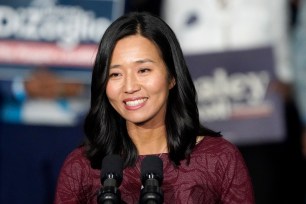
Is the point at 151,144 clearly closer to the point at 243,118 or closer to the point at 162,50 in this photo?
the point at 162,50

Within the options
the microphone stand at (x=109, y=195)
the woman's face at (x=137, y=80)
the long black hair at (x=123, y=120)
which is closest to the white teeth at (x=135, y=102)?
the woman's face at (x=137, y=80)

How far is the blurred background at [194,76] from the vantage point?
4043 millimetres

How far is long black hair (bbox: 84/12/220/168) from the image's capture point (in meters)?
1.96

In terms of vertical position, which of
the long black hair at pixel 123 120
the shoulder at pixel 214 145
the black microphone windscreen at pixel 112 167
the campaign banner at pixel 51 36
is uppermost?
the campaign banner at pixel 51 36

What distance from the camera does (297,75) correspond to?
4.01 meters

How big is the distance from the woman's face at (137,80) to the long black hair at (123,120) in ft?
0.07

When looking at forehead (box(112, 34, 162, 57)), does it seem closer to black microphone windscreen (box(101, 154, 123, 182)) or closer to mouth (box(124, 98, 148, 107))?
mouth (box(124, 98, 148, 107))

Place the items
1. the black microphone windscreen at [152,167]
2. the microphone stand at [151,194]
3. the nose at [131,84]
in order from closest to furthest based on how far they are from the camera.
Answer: the microphone stand at [151,194], the black microphone windscreen at [152,167], the nose at [131,84]

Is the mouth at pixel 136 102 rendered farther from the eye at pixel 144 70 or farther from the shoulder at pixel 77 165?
the shoulder at pixel 77 165

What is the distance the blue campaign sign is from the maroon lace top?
201 cm

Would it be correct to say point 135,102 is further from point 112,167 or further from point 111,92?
point 112,167

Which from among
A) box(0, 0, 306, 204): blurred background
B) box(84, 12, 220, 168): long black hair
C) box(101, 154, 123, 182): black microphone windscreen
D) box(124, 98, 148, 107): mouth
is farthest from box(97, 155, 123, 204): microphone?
box(0, 0, 306, 204): blurred background

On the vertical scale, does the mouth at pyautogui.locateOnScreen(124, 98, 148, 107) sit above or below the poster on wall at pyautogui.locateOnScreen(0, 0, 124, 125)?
below

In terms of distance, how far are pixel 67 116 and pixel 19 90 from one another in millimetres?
318
